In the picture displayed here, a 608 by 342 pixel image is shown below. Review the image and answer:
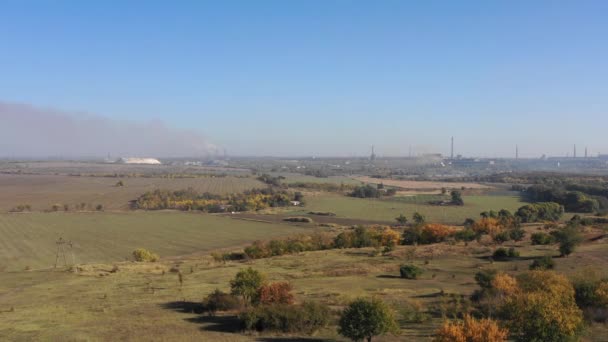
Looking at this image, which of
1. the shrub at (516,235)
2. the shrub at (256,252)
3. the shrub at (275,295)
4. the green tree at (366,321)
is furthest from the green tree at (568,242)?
the green tree at (366,321)

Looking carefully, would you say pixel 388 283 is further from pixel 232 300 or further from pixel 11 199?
pixel 11 199

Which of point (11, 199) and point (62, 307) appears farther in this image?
point (11, 199)

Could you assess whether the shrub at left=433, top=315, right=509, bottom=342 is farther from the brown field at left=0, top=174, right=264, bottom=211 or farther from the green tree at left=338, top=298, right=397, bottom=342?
the brown field at left=0, top=174, right=264, bottom=211

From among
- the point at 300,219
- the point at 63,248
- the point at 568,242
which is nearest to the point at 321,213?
the point at 300,219

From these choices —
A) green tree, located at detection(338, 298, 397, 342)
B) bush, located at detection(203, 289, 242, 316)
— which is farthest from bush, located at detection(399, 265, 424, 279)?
green tree, located at detection(338, 298, 397, 342)

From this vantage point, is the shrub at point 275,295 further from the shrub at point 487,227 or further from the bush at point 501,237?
the shrub at point 487,227

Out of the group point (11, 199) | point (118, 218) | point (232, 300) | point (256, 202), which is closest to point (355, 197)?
point (256, 202)

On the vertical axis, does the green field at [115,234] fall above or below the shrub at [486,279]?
below
